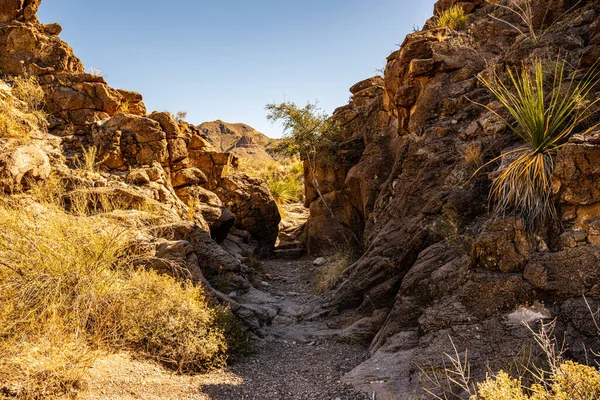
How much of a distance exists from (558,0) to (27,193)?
35.4 feet

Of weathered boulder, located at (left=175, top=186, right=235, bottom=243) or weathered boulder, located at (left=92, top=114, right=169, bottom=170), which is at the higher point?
weathered boulder, located at (left=92, top=114, right=169, bottom=170)

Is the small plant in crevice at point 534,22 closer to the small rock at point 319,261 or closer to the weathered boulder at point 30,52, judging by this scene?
Result: the small rock at point 319,261

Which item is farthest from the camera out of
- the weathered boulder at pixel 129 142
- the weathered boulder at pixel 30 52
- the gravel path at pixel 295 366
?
the weathered boulder at pixel 30 52

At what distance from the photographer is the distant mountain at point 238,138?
40.5 meters

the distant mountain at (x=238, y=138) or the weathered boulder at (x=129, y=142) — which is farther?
the distant mountain at (x=238, y=138)

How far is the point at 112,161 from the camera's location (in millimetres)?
8727

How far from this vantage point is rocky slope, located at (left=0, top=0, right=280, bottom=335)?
672 cm

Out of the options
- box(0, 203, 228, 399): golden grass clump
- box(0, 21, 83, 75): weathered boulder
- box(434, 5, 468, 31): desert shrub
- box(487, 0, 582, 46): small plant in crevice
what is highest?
box(0, 21, 83, 75): weathered boulder

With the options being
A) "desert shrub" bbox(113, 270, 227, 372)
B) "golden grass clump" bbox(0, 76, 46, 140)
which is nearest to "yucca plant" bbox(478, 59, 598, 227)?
"desert shrub" bbox(113, 270, 227, 372)

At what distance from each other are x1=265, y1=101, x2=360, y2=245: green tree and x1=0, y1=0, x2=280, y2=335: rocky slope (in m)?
3.68

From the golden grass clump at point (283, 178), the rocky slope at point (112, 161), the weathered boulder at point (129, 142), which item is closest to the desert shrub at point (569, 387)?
the rocky slope at point (112, 161)

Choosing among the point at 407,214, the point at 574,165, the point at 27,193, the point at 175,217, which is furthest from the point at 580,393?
the point at 27,193

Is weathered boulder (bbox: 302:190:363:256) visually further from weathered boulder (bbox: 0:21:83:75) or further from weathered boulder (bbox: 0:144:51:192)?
weathered boulder (bbox: 0:21:83:75)

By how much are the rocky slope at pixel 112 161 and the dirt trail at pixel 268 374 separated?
0.72m
